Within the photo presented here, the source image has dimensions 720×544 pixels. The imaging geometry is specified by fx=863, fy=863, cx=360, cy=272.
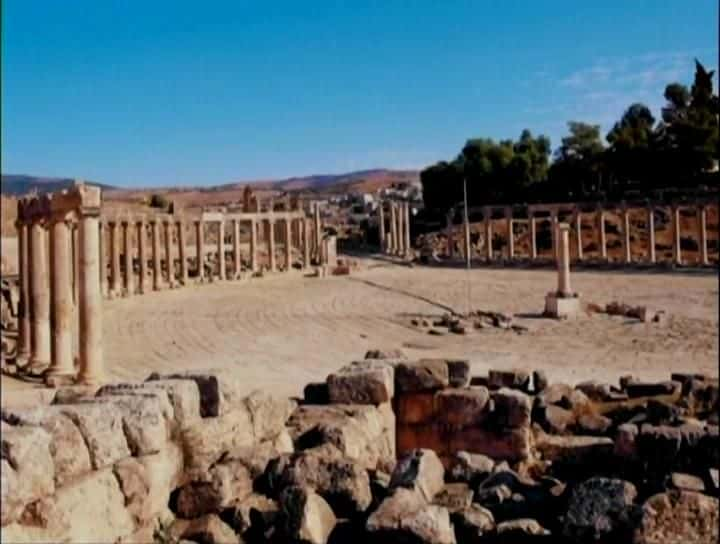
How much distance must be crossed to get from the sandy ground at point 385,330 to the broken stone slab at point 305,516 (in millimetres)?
8236

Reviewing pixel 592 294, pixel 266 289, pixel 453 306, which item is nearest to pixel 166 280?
pixel 266 289

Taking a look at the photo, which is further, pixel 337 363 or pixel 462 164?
pixel 462 164

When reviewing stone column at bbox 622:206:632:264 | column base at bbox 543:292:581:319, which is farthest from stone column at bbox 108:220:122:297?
stone column at bbox 622:206:632:264

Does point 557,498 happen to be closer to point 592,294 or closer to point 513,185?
point 592,294

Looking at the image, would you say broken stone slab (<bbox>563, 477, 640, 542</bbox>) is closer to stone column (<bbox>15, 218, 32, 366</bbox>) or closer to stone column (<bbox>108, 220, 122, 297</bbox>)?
stone column (<bbox>15, 218, 32, 366</bbox>)

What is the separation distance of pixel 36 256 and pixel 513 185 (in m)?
43.7


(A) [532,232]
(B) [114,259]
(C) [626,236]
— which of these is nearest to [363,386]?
(B) [114,259]

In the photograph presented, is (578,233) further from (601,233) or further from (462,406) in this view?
(462,406)

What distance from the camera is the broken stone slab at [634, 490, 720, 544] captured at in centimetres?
587

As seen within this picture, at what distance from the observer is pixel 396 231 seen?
62719 mm

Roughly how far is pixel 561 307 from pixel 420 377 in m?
17.3

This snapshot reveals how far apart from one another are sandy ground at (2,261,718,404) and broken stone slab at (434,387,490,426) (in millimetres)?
5487

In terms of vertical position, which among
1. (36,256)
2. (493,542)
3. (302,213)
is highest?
(302,213)

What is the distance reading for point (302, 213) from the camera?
188 feet
